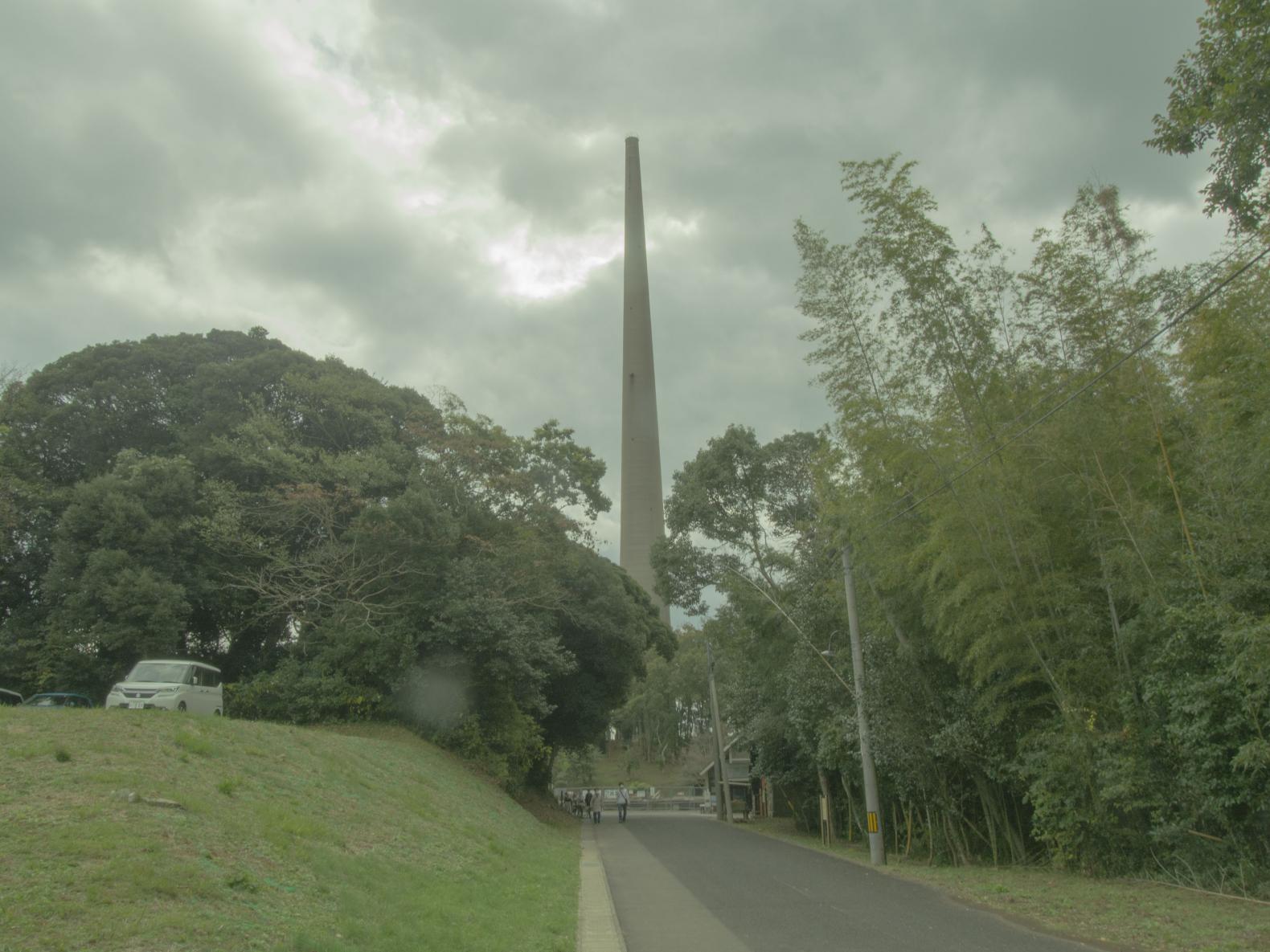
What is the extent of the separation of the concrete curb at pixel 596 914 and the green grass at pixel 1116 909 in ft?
16.0

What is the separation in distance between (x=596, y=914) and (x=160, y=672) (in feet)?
33.4

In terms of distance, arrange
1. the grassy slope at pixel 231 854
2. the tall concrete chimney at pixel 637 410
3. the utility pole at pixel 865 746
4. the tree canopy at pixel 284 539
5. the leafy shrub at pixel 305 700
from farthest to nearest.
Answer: the tall concrete chimney at pixel 637 410 → the leafy shrub at pixel 305 700 → the tree canopy at pixel 284 539 → the utility pole at pixel 865 746 → the grassy slope at pixel 231 854

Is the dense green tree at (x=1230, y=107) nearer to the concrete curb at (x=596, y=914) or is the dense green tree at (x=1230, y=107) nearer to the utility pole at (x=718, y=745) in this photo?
the concrete curb at (x=596, y=914)

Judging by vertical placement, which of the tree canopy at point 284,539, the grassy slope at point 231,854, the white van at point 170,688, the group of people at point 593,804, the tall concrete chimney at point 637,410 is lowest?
the group of people at point 593,804

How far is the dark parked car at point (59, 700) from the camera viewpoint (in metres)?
17.5

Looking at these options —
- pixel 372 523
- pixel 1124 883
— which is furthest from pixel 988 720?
pixel 372 523

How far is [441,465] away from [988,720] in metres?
16.6

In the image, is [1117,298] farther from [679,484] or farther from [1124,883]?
[679,484]

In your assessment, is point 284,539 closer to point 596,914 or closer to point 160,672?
point 160,672

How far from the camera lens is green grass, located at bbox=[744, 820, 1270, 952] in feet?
27.3

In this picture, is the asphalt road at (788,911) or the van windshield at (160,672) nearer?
the asphalt road at (788,911)

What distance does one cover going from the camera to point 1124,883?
1221 centimetres

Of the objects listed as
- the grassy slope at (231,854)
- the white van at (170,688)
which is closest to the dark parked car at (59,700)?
the white van at (170,688)

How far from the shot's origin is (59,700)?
19.9 metres
